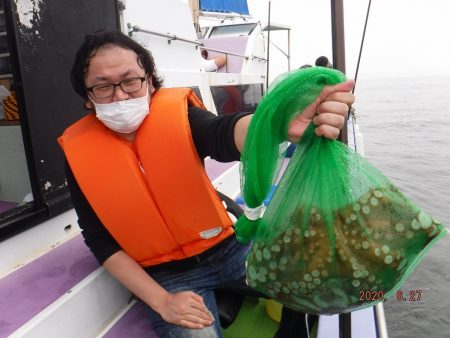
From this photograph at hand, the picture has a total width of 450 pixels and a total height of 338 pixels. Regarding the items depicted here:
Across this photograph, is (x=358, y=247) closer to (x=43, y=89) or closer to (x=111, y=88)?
(x=111, y=88)

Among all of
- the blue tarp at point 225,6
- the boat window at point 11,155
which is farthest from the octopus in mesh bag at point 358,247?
the blue tarp at point 225,6

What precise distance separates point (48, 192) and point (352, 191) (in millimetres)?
1658

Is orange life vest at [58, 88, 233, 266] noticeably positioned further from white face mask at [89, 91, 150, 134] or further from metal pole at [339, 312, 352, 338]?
metal pole at [339, 312, 352, 338]

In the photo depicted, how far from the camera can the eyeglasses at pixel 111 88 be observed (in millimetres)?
1420

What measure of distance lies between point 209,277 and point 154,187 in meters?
0.48

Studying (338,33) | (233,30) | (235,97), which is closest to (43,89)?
(338,33)

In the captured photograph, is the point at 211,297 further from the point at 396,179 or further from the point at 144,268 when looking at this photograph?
the point at 396,179

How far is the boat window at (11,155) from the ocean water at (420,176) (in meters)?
3.50

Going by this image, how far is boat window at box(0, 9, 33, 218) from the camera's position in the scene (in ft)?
8.29

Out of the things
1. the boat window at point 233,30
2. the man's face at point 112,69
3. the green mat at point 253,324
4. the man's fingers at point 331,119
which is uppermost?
the boat window at point 233,30

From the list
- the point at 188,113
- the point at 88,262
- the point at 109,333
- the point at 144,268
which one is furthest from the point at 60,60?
the point at 109,333

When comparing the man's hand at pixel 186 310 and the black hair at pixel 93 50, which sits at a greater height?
the black hair at pixel 93 50

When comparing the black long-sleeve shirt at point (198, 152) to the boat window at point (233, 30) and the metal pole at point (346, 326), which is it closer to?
the metal pole at point (346, 326)

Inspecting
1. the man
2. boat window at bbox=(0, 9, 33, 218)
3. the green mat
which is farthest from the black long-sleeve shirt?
boat window at bbox=(0, 9, 33, 218)
